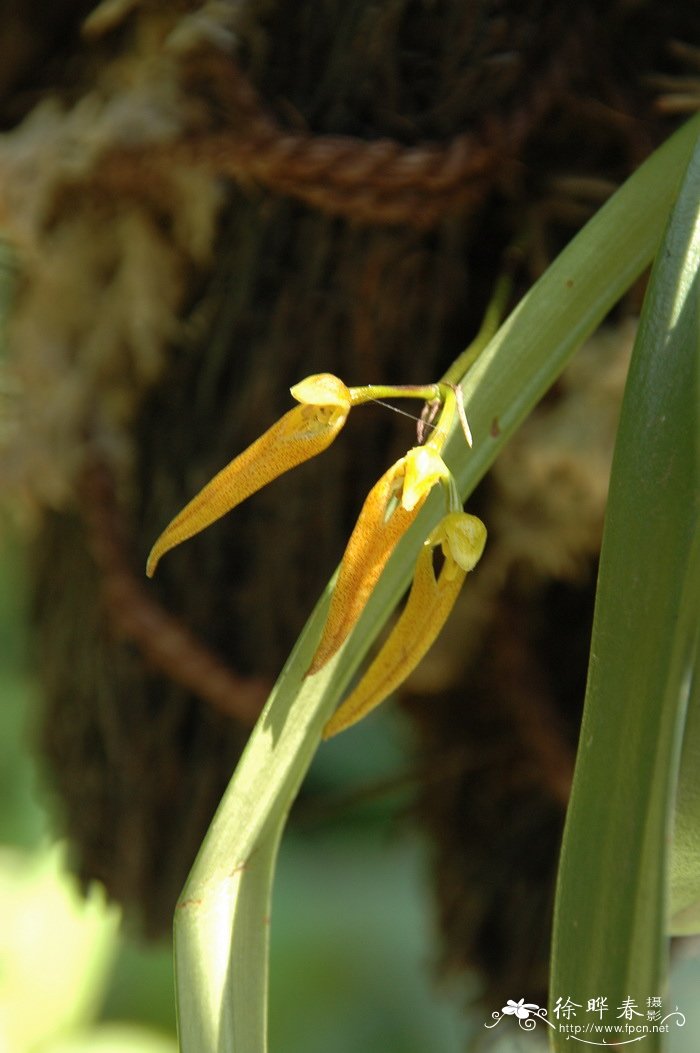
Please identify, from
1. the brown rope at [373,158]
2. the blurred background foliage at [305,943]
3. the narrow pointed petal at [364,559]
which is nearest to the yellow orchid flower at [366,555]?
the narrow pointed petal at [364,559]

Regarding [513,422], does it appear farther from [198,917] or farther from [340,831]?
[340,831]

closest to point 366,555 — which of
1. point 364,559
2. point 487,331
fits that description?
point 364,559

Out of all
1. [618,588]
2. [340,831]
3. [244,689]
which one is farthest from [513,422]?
[340,831]

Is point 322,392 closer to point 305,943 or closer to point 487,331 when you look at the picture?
point 487,331

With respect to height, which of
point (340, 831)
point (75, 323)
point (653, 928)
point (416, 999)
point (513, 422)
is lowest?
point (416, 999)

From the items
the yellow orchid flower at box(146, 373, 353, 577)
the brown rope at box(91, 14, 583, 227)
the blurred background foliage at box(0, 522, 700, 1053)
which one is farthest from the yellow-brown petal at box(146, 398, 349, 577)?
the blurred background foliage at box(0, 522, 700, 1053)

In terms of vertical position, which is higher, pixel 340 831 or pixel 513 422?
pixel 513 422

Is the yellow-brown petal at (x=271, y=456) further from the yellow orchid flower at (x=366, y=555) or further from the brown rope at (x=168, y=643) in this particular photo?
the brown rope at (x=168, y=643)

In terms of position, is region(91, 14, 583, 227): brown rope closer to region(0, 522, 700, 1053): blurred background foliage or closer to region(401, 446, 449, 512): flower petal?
region(401, 446, 449, 512): flower petal
